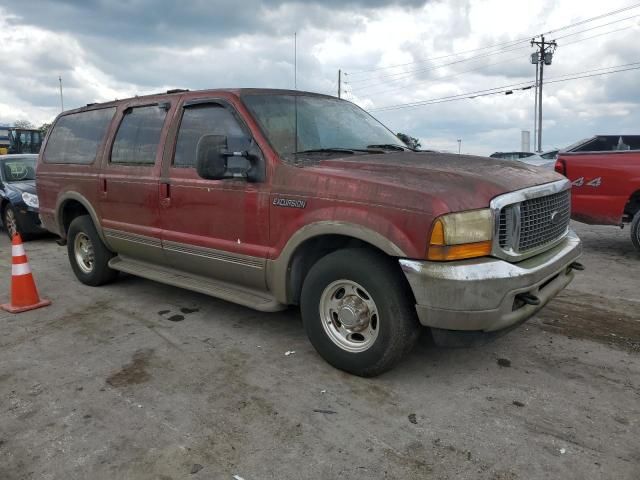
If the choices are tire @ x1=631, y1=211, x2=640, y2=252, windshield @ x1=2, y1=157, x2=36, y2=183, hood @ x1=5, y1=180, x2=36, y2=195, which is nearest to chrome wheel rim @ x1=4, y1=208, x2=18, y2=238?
hood @ x1=5, y1=180, x2=36, y2=195

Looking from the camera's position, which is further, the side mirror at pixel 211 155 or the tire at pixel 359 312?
the side mirror at pixel 211 155

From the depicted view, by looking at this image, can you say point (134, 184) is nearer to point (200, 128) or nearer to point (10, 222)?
point (200, 128)

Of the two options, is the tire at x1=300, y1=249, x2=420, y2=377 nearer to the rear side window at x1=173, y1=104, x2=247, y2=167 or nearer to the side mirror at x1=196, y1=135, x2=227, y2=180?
the side mirror at x1=196, y1=135, x2=227, y2=180

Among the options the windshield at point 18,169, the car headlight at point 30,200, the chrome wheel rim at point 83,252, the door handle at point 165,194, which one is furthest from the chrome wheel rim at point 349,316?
the windshield at point 18,169

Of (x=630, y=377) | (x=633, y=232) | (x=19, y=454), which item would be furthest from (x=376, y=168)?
(x=633, y=232)

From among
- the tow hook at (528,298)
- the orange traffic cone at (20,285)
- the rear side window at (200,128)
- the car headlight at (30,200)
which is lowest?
the orange traffic cone at (20,285)

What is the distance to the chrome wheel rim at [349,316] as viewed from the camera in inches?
134

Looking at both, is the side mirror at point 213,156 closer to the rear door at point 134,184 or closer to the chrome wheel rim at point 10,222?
the rear door at point 134,184

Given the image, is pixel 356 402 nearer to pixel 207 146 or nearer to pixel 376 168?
pixel 376 168

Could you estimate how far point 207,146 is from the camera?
12.0ft

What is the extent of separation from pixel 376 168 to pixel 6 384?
9.32 ft

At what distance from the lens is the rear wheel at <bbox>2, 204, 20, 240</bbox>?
350 inches

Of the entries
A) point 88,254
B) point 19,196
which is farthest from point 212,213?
point 19,196

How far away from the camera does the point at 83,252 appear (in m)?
5.99
